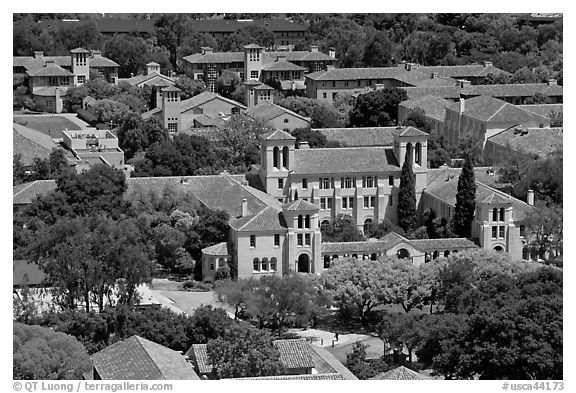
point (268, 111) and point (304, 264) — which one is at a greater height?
point (268, 111)

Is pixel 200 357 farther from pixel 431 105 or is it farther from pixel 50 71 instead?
pixel 50 71

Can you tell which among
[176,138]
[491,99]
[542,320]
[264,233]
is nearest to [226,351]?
[542,320]

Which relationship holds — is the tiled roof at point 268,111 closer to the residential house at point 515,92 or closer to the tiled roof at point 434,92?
the tiled roof at point 434,92

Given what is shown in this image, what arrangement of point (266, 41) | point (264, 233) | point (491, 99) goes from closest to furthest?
point (264, 233) → point (491, 99) → point (266, 41)

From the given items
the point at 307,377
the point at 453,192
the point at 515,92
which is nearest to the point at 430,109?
the point at 515,92

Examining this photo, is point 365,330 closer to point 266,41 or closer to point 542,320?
point 542,320

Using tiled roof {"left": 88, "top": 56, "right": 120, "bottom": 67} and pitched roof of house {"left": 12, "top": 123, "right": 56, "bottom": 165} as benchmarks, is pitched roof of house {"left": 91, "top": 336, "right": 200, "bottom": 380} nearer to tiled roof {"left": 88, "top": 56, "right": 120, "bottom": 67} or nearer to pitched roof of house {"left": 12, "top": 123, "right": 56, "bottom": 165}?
pitched roof of house {"left": 12, "top": 123, "right": 56, "bottom": 165}
